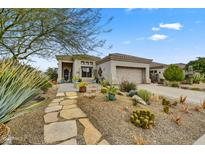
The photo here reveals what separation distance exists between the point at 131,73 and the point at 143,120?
25.7 feet

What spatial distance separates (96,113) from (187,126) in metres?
2.07

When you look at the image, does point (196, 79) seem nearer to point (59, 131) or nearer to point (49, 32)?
point (49, 32)

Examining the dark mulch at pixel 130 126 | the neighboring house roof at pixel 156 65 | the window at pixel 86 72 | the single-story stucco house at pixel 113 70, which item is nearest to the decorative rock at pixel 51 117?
the dark mulch at pixel 130 126

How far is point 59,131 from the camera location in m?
3.13

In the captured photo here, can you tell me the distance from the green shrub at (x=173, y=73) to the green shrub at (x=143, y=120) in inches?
304

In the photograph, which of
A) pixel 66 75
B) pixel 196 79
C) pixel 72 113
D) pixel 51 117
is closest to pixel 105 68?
pixel 66 75

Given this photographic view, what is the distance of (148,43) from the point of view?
5.41 m

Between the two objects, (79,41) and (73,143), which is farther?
(79,41)

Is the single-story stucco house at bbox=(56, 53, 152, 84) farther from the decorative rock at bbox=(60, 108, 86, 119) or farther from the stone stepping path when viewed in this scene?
the stone stepping path

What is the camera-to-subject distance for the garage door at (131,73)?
33.3 ft

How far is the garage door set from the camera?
1016 centimetres

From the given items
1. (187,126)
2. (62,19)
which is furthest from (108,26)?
(187,126)

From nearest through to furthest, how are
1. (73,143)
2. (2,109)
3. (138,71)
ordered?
(2,109), (73,143), (138,71)
